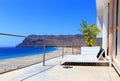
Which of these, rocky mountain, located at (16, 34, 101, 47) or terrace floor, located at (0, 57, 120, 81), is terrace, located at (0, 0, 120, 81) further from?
rocky mountain, located at (16, 34, 101, 47)

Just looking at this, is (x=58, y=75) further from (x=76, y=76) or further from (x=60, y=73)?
(x=76, y=76)

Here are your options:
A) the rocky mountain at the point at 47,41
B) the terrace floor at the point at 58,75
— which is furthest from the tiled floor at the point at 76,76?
the rocky mountain at the point at 47,41

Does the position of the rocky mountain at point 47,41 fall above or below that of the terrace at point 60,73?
above

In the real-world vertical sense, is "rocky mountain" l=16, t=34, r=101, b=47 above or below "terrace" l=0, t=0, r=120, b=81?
above

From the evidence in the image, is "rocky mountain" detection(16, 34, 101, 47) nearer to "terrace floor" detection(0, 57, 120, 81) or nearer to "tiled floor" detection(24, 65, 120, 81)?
"terrace floor" detection(0, 57, 120, 81)

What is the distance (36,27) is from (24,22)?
252 cm

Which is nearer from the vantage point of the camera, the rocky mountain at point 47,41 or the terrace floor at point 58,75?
the terrace floor at point 58,75

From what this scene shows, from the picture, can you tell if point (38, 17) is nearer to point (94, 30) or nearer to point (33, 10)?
point (33, 10)

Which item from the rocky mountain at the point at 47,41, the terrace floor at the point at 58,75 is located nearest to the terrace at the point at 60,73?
the terrace floor at the point at 58,75

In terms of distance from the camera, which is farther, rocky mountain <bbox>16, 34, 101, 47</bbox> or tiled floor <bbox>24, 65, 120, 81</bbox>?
rocky mountain <bbox>16, 34, 101, 47</bbox>

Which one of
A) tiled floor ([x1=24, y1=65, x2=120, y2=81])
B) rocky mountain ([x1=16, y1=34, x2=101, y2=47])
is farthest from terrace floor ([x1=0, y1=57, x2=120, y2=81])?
rocky mountain ([x1=16, y1=34, x2=101, y2=47])

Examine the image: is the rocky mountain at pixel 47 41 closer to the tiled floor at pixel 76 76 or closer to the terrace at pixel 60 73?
the terrace at pixel 60 73

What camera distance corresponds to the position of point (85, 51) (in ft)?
32.5

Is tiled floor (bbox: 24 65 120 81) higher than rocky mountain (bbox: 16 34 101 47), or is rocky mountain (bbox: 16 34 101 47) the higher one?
rocky mountain (bbox: 16 34 101 47)
